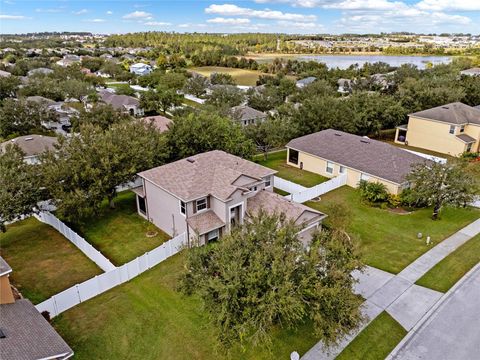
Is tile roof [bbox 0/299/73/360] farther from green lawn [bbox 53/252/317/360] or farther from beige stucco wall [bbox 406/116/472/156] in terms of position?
beige stucco wall [bbox 406/116/472/156]

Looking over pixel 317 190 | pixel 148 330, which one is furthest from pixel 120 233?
pixel 317 190

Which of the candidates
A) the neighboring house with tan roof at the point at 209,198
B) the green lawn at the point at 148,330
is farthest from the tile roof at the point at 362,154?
the green lawn at the point at 148,330

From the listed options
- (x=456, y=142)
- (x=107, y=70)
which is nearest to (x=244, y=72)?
(x=107, y=70)

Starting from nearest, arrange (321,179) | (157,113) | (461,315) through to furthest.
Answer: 1. (461,315)
2. (321,179)
3. (157,113)

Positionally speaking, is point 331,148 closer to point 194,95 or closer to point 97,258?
point 97,258

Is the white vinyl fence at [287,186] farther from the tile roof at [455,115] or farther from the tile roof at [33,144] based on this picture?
the tile roof at [33,144]

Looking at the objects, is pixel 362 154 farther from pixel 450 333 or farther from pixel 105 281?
pixel 105 281

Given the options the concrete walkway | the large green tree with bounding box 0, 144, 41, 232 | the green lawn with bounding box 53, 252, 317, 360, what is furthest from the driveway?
the large green tree with bounding box 0, 144, 41, 232

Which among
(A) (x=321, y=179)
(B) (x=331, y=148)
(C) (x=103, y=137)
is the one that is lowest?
(A) (x=321, y=179)
